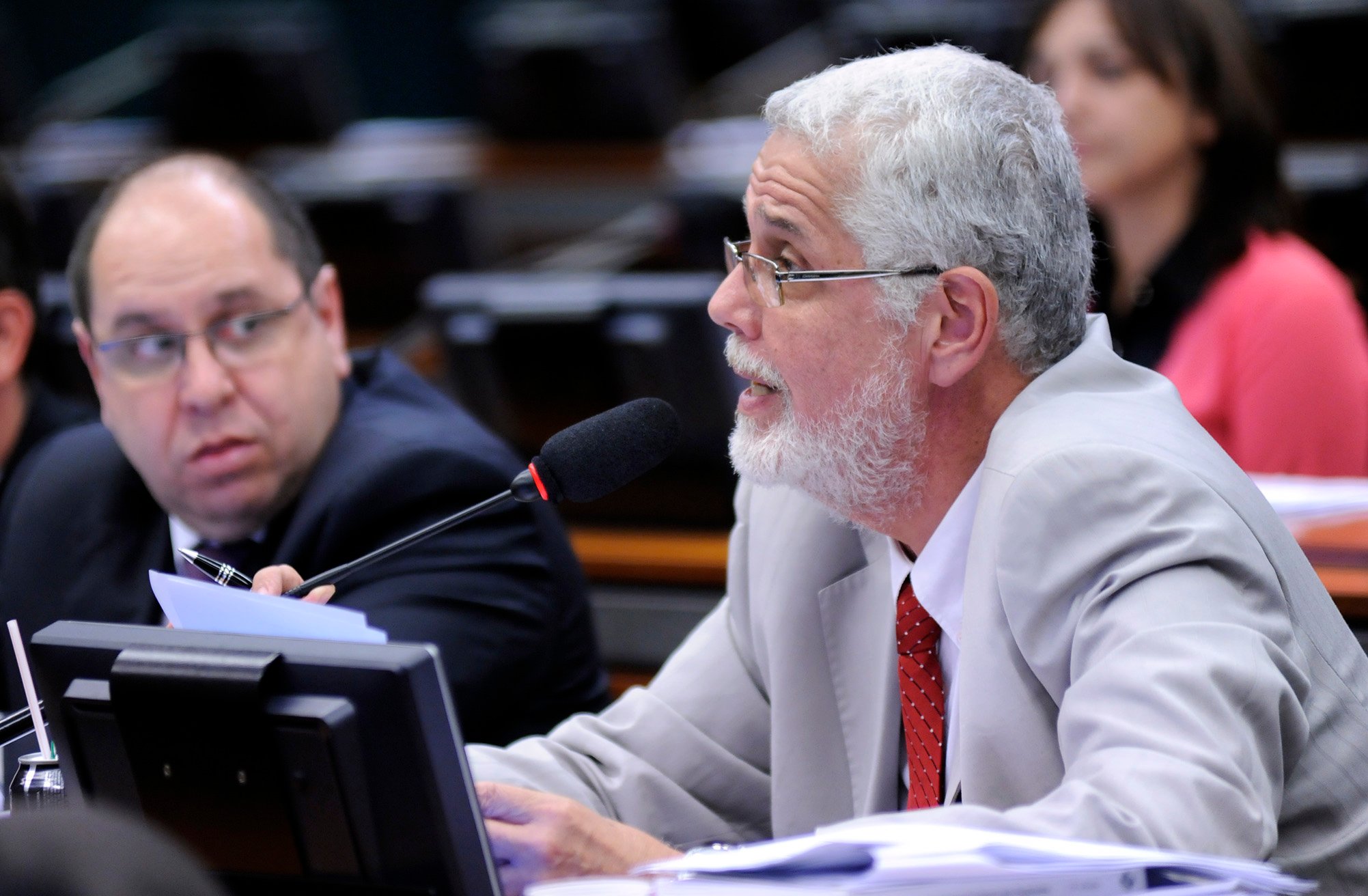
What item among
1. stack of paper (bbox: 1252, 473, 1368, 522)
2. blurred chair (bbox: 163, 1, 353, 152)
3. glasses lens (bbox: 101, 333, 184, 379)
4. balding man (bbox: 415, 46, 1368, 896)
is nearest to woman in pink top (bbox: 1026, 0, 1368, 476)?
stack of paper (bbox: 1252, 473, 1368, 522)

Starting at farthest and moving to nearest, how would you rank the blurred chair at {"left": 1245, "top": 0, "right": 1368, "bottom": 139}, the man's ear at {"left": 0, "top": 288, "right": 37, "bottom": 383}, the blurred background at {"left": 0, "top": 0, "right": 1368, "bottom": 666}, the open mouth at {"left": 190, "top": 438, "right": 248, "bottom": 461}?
1. the blurred chair at {"left": 1245, "top": 0, "right": 1368, "bottom": 139}
2. the blurred background at {"left": 0, "top": 0, "right": 1368, "bottom": 666}
3. the man's ear at {"left": 0, "top": 288, "right": 37, "bottom": 383}
4. the open mouth at {"left": 190, "top": 438, "right": 248, "bottom": 461}

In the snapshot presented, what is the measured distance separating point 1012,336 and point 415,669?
2.08 feet

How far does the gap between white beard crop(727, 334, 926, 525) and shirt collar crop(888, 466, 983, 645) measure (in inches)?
1.5

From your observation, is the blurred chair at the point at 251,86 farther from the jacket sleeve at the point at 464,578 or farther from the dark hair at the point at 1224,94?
the jacket sleeve at the point at 464,578

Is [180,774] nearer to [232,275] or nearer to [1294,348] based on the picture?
[232,275]

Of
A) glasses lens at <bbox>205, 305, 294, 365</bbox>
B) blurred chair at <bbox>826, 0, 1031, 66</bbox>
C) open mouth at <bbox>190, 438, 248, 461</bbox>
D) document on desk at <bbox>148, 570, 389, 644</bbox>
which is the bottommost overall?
document on desk at <bbox>148, 570, 389, 644</bbox>

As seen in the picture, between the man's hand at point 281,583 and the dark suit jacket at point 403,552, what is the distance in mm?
298

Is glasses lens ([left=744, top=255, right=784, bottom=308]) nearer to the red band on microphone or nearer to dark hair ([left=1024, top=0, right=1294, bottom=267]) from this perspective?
the red band on microphone

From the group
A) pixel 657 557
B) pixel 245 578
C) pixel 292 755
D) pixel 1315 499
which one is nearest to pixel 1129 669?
pixel 292 755

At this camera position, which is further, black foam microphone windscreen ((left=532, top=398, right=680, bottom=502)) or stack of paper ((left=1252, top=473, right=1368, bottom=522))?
stack of paper ((left=1252, top=473, right=1368, bottom=522))

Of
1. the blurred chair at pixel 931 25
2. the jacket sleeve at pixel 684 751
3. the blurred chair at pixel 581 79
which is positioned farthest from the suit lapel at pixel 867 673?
the blurred chair at pixel 581 79

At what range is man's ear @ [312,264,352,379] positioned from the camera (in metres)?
1.92

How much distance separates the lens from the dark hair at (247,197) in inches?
74.0

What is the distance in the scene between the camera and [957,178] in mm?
1271
